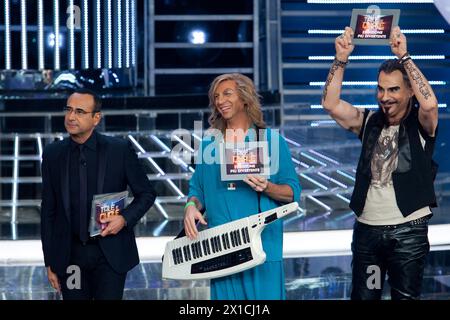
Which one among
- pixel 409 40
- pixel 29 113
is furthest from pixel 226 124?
pixel 409 40

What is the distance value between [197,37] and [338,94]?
9.56 metres

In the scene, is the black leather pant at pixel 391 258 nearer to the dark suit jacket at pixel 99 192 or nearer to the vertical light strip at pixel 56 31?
the dark suit jacket at pixel 99 192

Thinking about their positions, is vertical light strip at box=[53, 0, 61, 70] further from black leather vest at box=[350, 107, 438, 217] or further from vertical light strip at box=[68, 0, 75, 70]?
black leather vest at box=[350, 107, 438, 217]

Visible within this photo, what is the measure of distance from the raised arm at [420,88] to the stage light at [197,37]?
31.6ft

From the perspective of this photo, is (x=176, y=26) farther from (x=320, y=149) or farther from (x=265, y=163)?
(x=265, y=163)

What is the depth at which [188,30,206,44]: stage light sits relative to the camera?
551 inches

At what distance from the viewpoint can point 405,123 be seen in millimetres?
4516

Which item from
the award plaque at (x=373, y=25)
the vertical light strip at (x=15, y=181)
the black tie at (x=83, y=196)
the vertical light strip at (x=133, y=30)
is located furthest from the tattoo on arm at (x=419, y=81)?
the vertical light strip at (x=133, y=30)

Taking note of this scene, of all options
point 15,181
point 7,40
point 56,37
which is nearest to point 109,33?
point 56,37

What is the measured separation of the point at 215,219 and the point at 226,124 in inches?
14.6

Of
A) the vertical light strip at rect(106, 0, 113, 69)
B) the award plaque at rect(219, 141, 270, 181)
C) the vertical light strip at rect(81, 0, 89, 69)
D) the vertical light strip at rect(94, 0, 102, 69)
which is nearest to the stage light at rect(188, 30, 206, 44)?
the vertical light strip at rect(106, 0, 113, 69)

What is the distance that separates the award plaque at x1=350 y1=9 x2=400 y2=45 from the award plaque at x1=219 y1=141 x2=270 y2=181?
0.59 meters

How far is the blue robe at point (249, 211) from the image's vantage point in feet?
14.4

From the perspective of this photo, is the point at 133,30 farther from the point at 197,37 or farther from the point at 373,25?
the point at 373,25
